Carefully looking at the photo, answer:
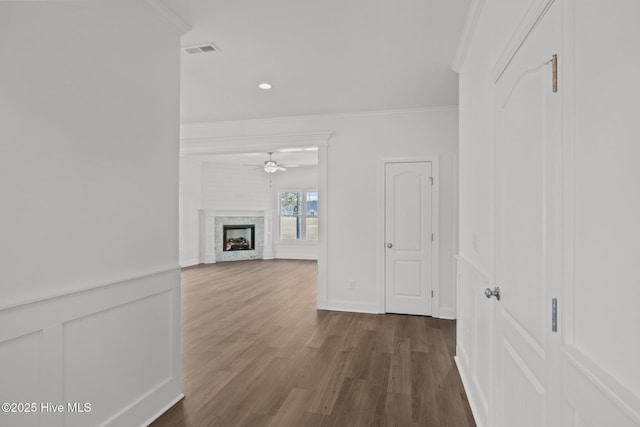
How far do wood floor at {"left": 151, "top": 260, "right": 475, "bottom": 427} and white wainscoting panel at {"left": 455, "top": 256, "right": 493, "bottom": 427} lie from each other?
0.12 metres

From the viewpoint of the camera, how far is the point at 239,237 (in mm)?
9648

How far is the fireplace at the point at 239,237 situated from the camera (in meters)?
9.34

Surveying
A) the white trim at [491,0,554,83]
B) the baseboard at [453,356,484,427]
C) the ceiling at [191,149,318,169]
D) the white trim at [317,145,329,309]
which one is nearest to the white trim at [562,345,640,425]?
the white trim at [491,0,554,83]

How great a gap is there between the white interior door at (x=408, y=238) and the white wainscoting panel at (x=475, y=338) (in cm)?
148

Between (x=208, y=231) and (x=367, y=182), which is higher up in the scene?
(x=367, y=182)

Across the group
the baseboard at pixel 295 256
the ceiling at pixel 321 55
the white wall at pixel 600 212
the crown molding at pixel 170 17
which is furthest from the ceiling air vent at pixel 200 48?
the baseboard at pixel 295 256

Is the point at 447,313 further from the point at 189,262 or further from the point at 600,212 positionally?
the point at 189,262

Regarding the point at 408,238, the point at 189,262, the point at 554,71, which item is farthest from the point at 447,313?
the point at 189,262

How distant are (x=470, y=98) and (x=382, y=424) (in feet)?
7.75

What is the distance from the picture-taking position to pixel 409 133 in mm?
4594

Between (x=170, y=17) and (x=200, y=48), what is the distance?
0.51 meters

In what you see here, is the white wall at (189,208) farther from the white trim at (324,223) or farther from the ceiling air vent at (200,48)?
the ceiling air vent at (200,48)

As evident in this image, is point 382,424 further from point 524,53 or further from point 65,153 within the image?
point 65,153

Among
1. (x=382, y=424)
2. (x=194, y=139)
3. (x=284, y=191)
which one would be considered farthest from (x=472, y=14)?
(x=284, y=191)
